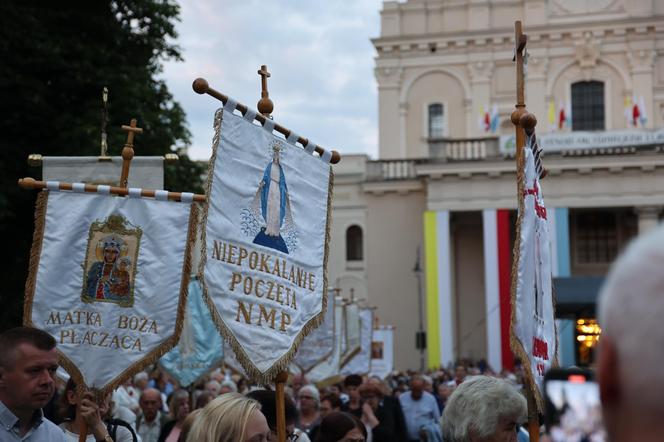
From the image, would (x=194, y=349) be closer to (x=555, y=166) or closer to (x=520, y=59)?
(x=520, y=59)

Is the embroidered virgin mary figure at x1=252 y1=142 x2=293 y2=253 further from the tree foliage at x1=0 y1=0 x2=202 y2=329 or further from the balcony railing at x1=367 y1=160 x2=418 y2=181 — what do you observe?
the balcony railing at x1=367 y1=160 x2=418 y2=181

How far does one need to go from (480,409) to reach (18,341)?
2259mm

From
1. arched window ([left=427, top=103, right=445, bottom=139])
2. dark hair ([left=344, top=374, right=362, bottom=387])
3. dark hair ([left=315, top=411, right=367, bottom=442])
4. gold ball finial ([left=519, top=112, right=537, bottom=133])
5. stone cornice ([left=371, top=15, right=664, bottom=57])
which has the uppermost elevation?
stone cornice ([left=371, top=15, right=664, bottom=57])

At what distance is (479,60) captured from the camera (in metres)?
40.4

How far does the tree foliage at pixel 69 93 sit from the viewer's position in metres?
18.9

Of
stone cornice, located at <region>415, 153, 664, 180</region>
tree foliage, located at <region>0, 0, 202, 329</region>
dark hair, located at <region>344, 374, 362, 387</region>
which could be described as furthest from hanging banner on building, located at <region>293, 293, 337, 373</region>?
stone cornice, located at <region>415, 153, 664, 180</region>

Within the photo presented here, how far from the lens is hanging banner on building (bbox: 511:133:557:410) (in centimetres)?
491

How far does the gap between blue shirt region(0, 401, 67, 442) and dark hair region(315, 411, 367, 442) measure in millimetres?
1811

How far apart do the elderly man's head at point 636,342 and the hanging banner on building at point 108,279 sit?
17.0ft

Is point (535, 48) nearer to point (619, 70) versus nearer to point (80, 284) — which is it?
point (619, 70)

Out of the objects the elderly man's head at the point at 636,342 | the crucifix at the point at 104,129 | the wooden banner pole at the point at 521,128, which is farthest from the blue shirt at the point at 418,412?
the elderly man's head at the point at 636,342

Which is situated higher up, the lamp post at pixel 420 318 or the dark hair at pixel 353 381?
the lamp post at pixel 420 318

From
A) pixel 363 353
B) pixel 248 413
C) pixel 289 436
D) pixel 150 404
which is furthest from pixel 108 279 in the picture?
pixel 363 353

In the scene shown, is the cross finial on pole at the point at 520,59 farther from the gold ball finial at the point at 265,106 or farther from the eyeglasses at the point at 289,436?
the eyeglasses at the point at 289,436
